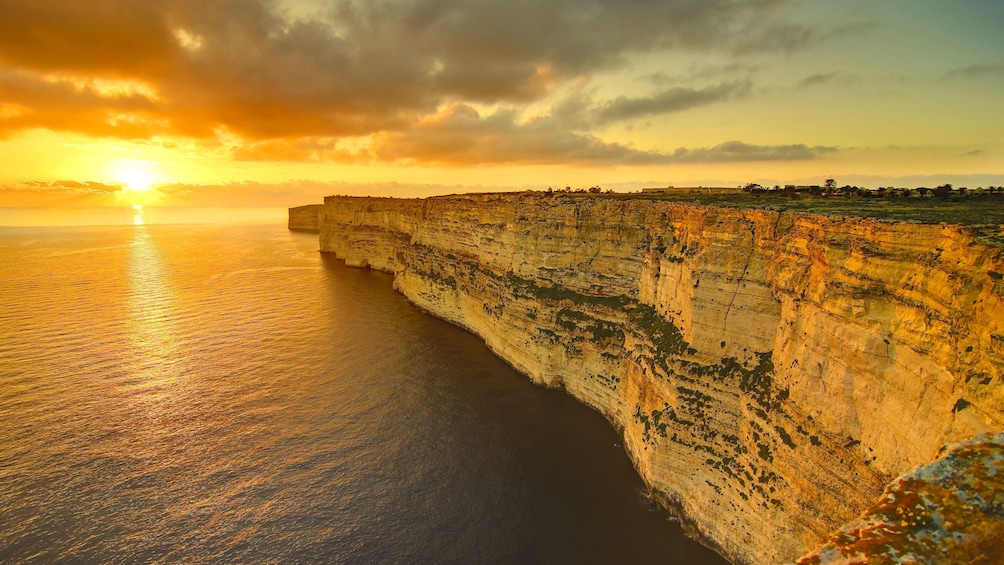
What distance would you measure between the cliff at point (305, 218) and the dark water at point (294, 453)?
122 metres

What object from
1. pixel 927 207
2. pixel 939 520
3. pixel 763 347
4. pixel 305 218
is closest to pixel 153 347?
pixel 763 347

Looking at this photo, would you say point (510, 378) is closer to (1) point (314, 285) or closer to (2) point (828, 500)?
(2) point (828, 500)

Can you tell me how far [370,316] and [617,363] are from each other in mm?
30727

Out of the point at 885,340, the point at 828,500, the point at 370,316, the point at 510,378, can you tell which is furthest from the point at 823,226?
the point at 370,316

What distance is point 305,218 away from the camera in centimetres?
16350

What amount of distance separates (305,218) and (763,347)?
171 m

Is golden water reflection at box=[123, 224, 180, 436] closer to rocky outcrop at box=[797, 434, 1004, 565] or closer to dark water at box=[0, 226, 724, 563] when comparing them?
dark water at box=[0, 226, 724, 563]

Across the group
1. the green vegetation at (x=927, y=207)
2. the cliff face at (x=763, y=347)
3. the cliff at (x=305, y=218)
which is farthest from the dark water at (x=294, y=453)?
the cliff at (x=305, y=218)

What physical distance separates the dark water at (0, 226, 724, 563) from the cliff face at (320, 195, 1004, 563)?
3078 mm

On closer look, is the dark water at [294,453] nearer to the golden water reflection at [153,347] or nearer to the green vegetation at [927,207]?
the golden water reflection at [153,347]

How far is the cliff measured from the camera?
161 meters

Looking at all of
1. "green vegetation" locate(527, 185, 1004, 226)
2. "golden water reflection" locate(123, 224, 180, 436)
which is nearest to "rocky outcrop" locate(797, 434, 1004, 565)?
"green vegetation" locate(527, 185, 1004, 226)

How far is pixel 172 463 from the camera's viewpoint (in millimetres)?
22312

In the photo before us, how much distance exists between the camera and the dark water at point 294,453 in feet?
58.2
